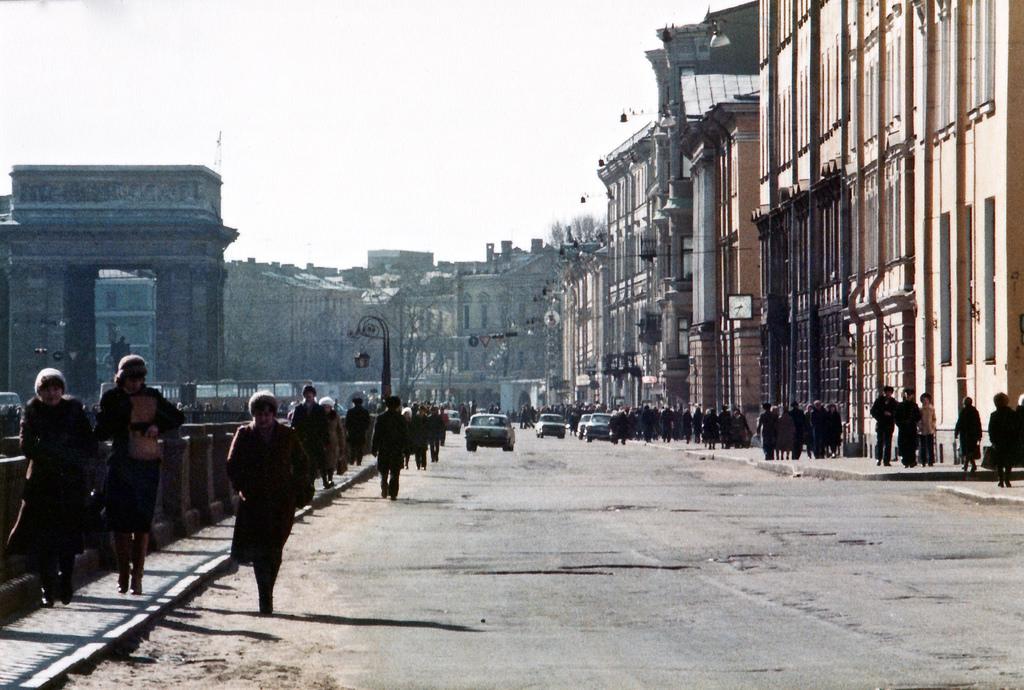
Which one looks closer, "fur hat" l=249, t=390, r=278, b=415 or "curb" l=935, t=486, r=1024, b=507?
"fur hat" l=249, t=390, r=278, b=415

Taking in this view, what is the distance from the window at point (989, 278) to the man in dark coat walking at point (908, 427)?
70.6 inches

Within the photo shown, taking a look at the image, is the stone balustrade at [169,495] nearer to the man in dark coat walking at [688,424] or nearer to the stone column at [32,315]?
the man in dark coat walking at [688,424]

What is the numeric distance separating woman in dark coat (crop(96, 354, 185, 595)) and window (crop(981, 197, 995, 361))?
2981 centimetres

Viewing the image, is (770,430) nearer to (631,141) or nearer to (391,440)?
(391,440)

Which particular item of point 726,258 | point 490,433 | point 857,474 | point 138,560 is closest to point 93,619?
point 138,560

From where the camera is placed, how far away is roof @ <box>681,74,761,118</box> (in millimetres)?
93794

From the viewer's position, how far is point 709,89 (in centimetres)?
9512

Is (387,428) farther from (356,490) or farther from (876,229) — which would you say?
(876,229)

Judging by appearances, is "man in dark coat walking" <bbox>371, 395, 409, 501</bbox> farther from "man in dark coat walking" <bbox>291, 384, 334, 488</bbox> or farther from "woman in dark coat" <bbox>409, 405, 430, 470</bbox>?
"woman in dark coat" <bbox>409, 405, 430, 470</bbox>

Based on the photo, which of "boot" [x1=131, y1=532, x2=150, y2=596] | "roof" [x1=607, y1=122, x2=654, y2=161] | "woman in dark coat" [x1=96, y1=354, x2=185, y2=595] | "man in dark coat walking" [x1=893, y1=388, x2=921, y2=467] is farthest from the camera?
"roof" [x1=607, y1=122, x2=654, y2=161]

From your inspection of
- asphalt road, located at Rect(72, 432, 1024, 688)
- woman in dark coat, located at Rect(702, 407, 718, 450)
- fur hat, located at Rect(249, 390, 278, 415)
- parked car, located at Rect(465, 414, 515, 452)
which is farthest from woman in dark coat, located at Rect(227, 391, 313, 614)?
parked car, located at Rect(465, 414, 515, 452)

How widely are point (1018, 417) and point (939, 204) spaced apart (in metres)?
13.7

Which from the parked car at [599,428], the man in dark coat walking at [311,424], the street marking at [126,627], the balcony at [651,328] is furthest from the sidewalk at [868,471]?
the balcony at [651,328]

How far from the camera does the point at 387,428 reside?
34.5 m
